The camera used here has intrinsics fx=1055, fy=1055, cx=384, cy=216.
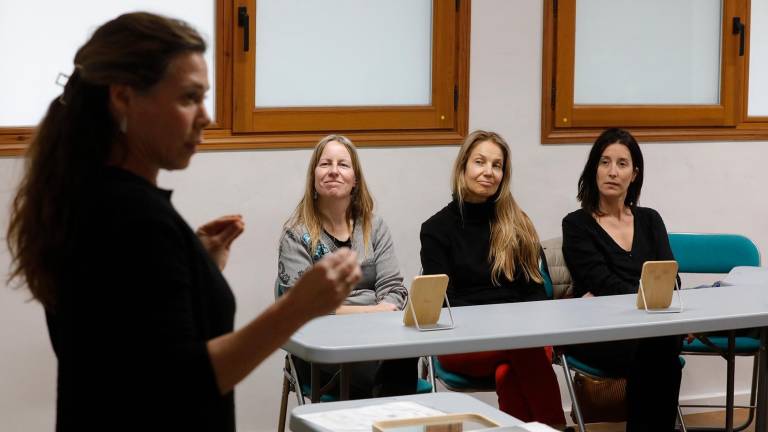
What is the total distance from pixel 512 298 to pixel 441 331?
1180 mm

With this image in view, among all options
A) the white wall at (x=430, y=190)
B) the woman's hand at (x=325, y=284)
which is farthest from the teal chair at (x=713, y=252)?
the woman's hand at (x=325, y=284)

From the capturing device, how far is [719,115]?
17.2 feet

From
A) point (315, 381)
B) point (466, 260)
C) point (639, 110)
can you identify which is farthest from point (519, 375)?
point (639, 110)

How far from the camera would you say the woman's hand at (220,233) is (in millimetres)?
1829

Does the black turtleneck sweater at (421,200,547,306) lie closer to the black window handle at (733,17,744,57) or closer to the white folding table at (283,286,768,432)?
the white folding table at (283,286,768,432)

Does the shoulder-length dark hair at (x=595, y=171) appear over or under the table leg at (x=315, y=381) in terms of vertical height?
over

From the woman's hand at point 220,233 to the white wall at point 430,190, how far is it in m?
2.34

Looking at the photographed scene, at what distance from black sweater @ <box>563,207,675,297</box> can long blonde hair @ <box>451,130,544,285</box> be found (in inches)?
7.7

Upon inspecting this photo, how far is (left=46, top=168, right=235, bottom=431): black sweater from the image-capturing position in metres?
1.39

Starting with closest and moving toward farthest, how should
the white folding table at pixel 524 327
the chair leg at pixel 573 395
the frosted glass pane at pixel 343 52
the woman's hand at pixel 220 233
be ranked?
the woman's hand at pixel 220 233 → the white folding table at pixel 524 327 → the chair leg at pixel 573 395 → the frosted glass pane at pixel 343 52

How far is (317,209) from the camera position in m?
4.10

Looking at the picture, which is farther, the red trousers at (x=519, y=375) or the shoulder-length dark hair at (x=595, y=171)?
the shoulder-length dark hair at (x=595, y=171)

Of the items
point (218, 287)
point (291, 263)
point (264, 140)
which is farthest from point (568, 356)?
point (218, 287)

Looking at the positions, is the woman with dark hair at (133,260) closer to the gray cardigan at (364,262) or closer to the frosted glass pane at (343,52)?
the gray cardigan at (364,262)
